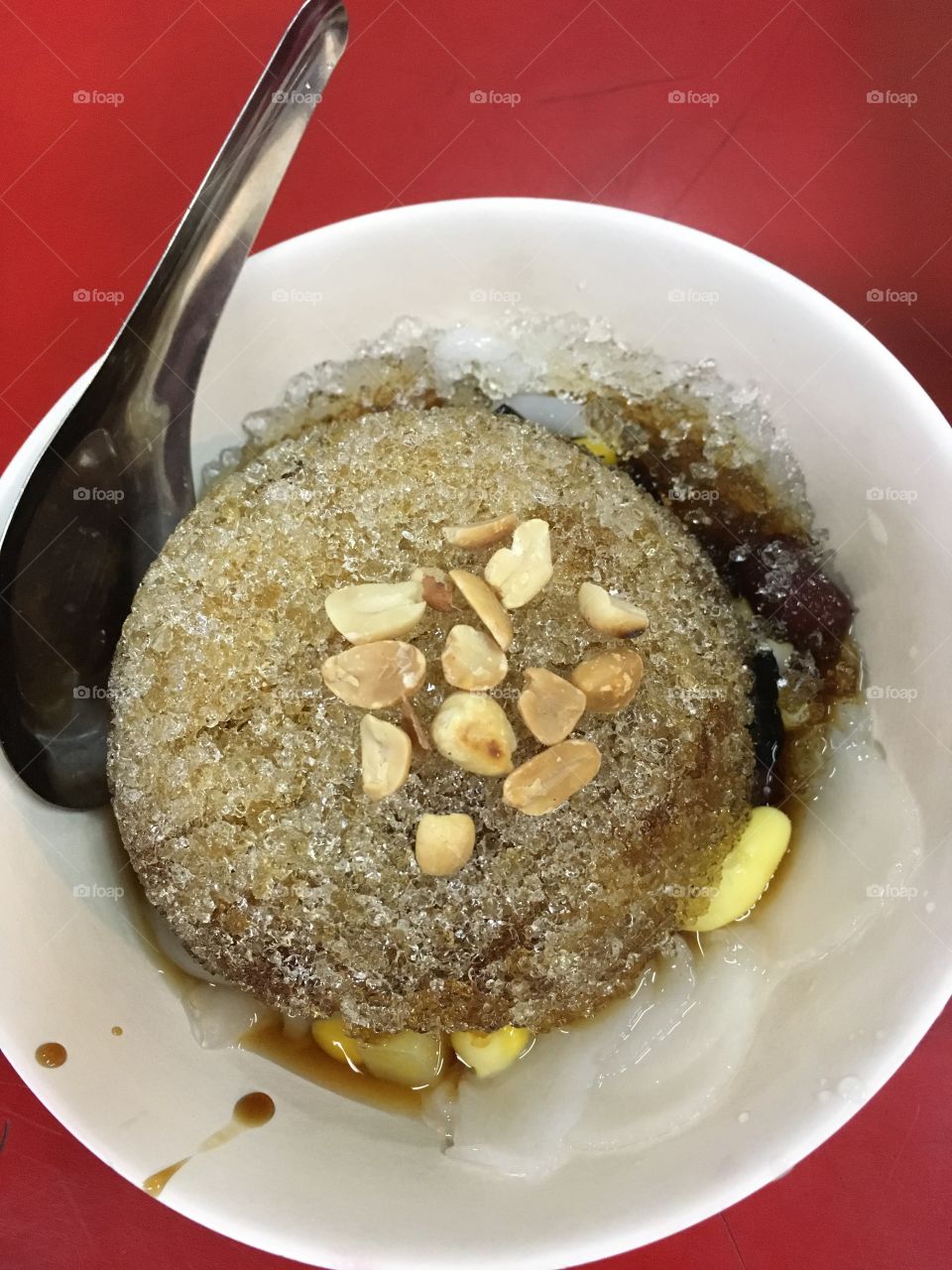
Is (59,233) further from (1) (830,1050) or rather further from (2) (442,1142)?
(1) (830,1050)

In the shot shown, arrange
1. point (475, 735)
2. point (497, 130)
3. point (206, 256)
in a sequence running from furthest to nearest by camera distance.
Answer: point (497, 130) < point (206, 256) < point (475, 735)

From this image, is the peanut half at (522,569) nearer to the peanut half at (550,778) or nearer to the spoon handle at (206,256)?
the peanut half at (550,778)

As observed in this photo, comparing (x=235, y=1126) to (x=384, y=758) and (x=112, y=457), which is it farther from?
(x=112, y=457)

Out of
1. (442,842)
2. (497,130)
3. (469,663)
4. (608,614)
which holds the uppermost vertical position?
(497,130)

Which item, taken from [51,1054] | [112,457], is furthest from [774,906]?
[112,457]

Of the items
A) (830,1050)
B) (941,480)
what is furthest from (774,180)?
(830,1050)

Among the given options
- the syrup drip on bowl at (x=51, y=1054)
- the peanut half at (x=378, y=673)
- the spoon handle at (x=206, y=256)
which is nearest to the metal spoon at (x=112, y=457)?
the spoon handle at (x=206, y=256)

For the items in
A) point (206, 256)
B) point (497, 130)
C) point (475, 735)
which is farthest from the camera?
point (497, 130)
